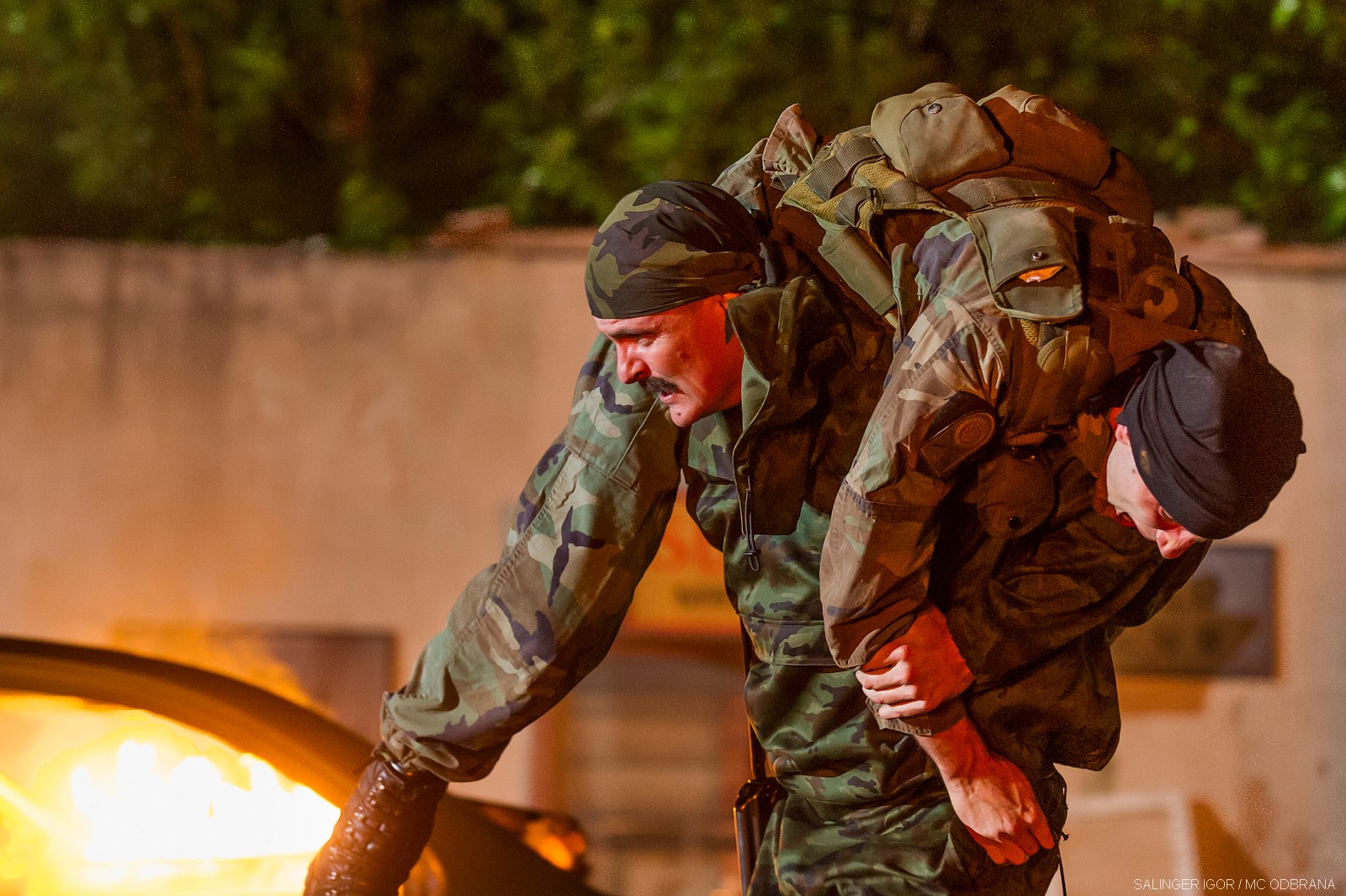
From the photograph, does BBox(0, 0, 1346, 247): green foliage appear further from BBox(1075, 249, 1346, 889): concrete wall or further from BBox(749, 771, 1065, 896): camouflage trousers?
BBox(749, 771, 1065, 896): camouflage trousers

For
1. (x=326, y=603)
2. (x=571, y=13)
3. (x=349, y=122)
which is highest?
(x=571, y=13)

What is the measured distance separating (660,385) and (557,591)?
343mm

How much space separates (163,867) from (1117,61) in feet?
15.4

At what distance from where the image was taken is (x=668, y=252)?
1507mm

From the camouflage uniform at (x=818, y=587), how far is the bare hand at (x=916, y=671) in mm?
35

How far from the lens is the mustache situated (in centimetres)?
160

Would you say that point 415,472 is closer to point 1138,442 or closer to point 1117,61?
point 1117,61

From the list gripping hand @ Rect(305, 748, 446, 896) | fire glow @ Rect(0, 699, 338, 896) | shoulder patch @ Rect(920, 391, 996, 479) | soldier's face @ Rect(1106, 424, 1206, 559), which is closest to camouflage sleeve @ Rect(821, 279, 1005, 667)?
shoulder patch @ Rect(920, 391, 996, 479)

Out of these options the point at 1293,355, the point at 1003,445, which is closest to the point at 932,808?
the point at 1003,445

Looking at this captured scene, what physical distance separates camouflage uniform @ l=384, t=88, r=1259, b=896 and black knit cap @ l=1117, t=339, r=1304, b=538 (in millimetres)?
113

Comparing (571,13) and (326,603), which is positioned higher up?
(571,13)

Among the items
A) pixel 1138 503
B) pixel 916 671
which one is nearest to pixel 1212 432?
pixel 1138 503

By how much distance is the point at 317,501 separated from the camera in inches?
194

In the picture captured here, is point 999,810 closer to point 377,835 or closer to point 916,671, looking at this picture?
point 916,671
